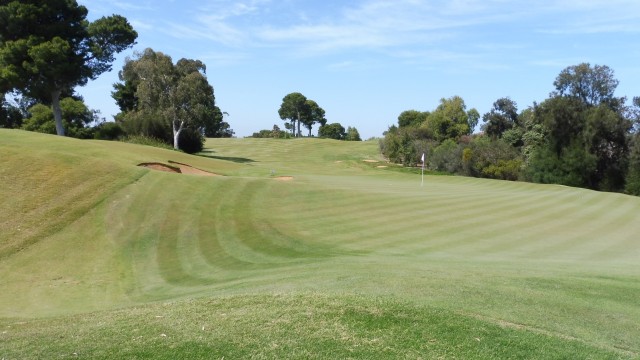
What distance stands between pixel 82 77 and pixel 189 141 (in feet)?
49.0

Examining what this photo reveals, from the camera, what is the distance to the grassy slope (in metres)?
7.10

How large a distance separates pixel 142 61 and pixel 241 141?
34.4 m

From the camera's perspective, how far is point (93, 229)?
18.1 meters

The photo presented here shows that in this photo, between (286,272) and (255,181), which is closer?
(286,272)

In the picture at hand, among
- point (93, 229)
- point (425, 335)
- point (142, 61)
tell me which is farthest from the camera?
point (142, 61)

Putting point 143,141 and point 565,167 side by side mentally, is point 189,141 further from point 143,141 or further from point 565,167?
point 565,167

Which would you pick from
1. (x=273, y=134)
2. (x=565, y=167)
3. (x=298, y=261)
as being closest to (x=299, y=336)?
(x=298, y=261)

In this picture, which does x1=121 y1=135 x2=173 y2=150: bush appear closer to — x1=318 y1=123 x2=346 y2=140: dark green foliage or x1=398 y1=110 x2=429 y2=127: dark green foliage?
x1=398 y1=110 x2=429 y2=127: dark green foliage

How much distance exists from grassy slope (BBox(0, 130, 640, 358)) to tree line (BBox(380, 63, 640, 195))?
94.2 ft

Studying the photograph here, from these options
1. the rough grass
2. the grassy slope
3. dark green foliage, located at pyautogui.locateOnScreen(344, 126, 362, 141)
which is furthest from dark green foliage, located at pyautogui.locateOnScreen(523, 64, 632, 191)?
dark green foliage, located at pyautogui.locateOnScreen(344, 126, 362, 141)

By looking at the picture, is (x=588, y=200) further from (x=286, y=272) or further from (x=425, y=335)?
(x=425, y=335)

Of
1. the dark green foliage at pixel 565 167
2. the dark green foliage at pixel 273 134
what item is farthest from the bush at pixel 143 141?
the dark green foliage at pixel 273 134

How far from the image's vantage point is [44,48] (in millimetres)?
40812

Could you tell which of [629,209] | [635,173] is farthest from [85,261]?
[635,173]
